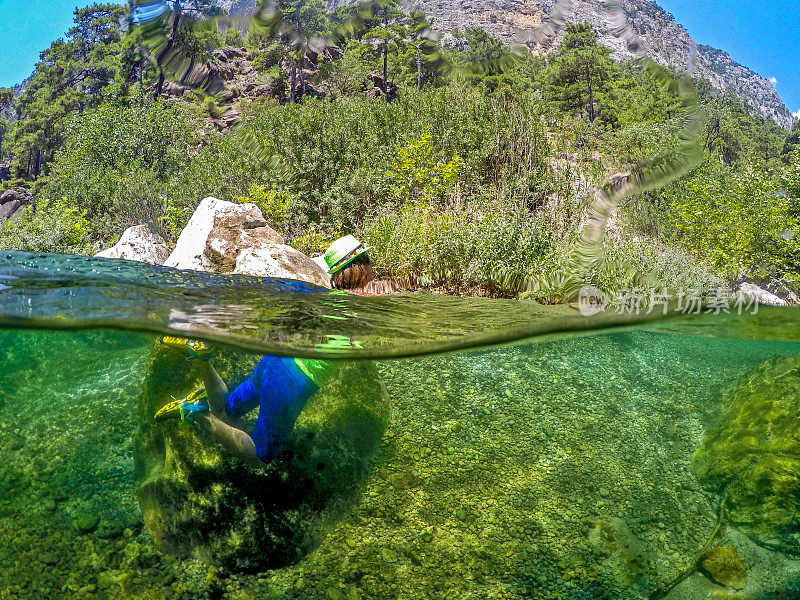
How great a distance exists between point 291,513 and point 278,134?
16.0 m

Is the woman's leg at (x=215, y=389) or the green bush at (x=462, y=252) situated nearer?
the woman's leg at (x=215, y=389)

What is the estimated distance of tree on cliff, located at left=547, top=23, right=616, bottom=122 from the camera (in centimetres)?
3959

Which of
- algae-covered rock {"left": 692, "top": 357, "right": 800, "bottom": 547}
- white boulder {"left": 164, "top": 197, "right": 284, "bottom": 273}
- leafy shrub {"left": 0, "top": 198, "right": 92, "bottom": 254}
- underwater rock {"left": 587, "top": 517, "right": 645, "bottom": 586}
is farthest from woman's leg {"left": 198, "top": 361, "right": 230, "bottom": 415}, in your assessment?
leafy shrub {"left": 0, "top": 198, "right": 92, "bottom": 254}

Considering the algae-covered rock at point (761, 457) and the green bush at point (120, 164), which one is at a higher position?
the green bush at point (120, 164)

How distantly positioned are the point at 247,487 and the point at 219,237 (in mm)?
8295

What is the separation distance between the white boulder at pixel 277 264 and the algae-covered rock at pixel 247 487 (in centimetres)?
637

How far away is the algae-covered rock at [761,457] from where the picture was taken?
3.08 meters

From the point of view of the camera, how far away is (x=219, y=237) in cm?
1029

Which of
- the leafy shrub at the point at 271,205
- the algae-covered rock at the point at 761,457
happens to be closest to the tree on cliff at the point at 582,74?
the leafy shrub at the point at 271,205

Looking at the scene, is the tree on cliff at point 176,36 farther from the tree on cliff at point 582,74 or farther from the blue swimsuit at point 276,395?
the tree on cliff at point 582,74

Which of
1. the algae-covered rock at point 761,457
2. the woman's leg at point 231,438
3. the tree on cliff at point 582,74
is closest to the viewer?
the woman's leg at point 231,438

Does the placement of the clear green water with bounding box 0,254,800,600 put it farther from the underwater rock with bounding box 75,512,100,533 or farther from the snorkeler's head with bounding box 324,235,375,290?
the snorkeler's head with bounding box 324,235,375,290

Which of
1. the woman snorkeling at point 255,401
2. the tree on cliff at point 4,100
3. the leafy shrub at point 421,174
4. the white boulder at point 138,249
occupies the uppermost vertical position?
the tree on cliff at point 4,100

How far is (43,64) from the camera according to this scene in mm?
42531
